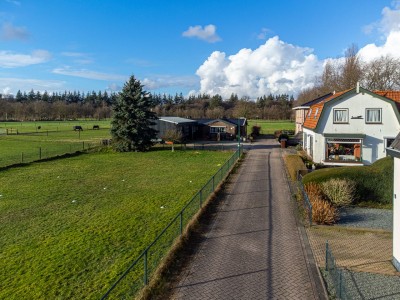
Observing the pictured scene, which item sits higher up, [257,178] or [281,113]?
[281,113]

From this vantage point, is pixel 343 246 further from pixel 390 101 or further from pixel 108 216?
pixel 390 101

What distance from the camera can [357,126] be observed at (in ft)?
90.1

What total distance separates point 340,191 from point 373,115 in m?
13.1

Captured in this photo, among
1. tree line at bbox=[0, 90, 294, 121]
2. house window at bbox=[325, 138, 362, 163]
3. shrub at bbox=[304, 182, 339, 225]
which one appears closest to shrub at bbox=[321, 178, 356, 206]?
shrub at bbox=[304, 182, 339, 225]

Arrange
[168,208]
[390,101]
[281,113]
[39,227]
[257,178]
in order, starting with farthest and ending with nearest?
[281,113], [390,101], [257,178], [168,208], [39,227]

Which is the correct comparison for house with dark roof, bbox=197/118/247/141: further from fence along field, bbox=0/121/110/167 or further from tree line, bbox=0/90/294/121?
tree line, bbox=0/90/294/121

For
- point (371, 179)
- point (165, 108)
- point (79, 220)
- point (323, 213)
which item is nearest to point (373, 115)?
point (371, 179)

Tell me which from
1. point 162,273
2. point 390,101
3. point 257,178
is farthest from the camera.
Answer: point 390,101

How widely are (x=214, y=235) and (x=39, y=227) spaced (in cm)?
714

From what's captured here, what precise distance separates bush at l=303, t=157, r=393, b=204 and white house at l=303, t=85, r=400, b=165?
10285 millimetres

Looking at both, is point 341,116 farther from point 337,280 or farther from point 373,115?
point 337,280

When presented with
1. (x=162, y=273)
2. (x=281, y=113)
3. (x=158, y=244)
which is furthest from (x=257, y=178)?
(x=281, y=113)

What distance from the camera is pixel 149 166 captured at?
3031 centimetres

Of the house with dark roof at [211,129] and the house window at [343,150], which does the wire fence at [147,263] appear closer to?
the house window at [343,150]
